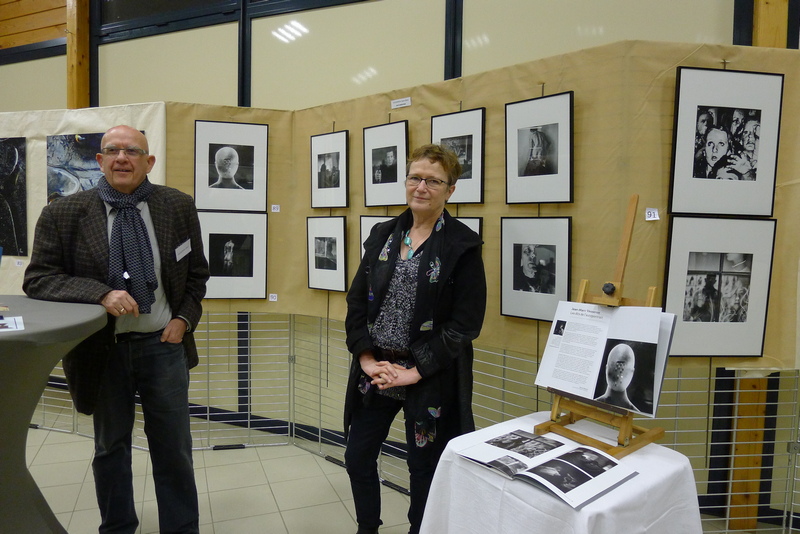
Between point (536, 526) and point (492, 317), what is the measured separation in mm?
1189

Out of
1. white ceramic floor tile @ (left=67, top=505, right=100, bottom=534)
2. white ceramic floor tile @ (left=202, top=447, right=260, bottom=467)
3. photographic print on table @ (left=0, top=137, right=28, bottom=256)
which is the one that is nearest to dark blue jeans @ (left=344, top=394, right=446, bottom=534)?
white ceramic floor tile @ (left=67, top=505, right=100, bottom=534)

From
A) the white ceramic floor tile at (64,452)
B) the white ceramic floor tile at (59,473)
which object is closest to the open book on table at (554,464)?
the white ceramic floor tile at (59,473)

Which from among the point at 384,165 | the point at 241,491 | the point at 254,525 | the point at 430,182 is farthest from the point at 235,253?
the point at 430,182

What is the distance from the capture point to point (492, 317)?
2322 mm

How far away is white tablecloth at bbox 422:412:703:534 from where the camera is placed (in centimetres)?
116

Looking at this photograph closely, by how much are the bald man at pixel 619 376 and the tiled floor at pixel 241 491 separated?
1439 mm

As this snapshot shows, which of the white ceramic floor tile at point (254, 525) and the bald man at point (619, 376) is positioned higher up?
the bald man at point (619, 376)

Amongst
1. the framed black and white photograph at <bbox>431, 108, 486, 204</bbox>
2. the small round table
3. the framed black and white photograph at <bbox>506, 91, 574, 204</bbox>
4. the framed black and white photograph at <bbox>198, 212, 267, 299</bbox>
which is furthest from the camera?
the framed black and white photograph at <bbox>198, 212, 267, 299</bbox>

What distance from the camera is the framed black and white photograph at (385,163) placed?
2.58m

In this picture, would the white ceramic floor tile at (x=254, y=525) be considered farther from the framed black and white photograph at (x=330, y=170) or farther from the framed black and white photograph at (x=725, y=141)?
the framed black and white photograph at (x=725, y=141)

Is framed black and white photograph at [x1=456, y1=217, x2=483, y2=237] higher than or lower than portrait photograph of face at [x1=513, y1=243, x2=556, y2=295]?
higher

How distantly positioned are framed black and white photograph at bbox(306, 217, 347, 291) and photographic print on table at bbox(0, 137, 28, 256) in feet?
6.15

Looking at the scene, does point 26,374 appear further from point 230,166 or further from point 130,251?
point 230,166

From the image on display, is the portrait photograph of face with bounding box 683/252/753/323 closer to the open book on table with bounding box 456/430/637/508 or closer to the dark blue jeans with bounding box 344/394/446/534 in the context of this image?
the open book on table with bounding box 456/430/637/508
